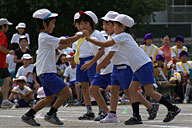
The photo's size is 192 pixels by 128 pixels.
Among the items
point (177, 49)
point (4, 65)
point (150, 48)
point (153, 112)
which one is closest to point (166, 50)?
point (177, 49)

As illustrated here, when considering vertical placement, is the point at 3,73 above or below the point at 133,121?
below

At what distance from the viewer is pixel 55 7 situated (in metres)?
30.5

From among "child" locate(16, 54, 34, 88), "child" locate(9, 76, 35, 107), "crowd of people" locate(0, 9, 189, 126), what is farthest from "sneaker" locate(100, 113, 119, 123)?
"child" locate(16, 54, 34, 88)

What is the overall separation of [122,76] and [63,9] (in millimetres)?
22054

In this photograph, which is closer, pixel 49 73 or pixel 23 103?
pixel 49 73

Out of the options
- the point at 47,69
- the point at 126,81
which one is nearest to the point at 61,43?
the point at 47,69

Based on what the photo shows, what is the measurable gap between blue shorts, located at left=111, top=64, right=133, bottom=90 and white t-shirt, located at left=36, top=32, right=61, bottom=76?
1.00 metres

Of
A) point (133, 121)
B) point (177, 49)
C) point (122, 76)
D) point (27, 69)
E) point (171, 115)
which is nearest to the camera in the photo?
point (133, 121)

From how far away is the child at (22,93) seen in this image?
56.1ft

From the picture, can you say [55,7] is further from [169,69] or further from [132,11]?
[169,69]

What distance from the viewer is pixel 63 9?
3141 cm

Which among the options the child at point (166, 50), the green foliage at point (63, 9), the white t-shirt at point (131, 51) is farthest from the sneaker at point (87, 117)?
the green foliage at point (63, 9)

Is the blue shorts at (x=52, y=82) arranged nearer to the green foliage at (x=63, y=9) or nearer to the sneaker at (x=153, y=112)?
the sneaker at (x=153, y=112)

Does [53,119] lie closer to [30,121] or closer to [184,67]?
[30,121]
